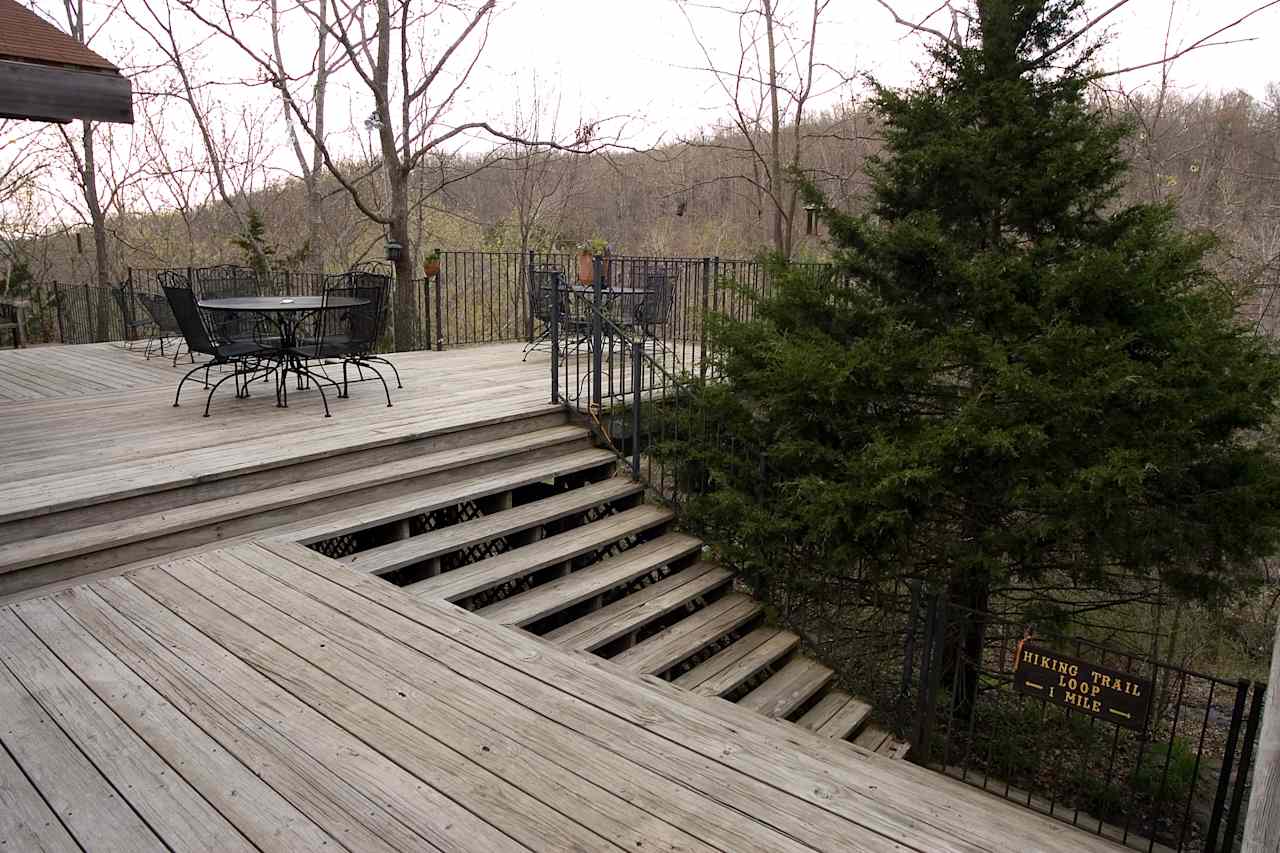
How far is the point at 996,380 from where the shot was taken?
438cm

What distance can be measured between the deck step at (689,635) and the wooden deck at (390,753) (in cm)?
116

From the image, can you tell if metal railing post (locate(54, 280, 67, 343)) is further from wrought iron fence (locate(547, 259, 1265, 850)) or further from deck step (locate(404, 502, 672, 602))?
Answer: deck step (locate(404, 502, 672, 602))

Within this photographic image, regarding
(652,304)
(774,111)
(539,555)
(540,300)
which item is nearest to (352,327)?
(539,555)

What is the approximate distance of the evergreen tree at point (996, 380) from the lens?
4.27m

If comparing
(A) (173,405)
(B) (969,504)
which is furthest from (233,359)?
(B) (969,504)

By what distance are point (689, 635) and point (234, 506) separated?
8.19 ft

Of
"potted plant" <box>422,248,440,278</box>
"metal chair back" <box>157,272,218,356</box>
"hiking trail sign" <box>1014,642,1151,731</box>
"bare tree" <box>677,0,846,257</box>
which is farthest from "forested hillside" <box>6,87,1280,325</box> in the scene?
"hiking trail sign" <box>1014,642,1151,731</box>

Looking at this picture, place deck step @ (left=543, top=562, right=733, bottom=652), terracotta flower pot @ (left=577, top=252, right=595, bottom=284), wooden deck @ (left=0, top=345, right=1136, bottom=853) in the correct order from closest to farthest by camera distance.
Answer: wooden deck @ (left=0, top=345, right=1136, bottom=853) < deck step @ (left=543, top=562, right=733, bottom=652) < terracotta flower pot @ (left=577, top=252, right=595, bottom=284)

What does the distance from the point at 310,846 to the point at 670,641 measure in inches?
104

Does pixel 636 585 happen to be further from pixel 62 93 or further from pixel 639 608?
pixel 62 93

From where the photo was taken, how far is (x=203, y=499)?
417cm

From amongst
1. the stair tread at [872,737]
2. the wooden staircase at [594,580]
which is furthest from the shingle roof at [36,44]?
the stair tread at [872,737]

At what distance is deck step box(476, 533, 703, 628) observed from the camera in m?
4.02

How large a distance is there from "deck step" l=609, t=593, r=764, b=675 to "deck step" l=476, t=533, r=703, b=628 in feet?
1.18
